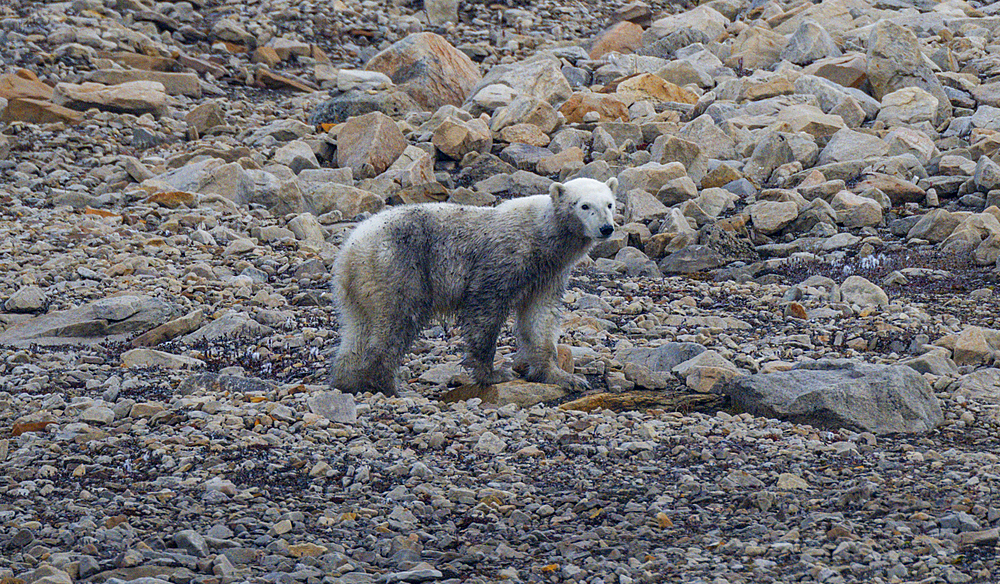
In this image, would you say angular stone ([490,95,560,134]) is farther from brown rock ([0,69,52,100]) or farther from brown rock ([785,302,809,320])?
brown rock ([0,69,52,100])

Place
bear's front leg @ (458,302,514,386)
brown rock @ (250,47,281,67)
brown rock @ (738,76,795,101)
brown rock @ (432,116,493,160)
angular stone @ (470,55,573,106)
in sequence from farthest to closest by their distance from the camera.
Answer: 1. brown rock @ (250,47,281,67)
2. angular stone @ (470,55,573,106)
3. brown rock @ (738,76,795,101)
4. brown rock @ (432,116,493,160)
5. bear's front leg @ (458,302,514,386)

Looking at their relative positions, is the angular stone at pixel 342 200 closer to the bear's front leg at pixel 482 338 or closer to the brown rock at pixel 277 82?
the bear's front leg at pixel 482 338

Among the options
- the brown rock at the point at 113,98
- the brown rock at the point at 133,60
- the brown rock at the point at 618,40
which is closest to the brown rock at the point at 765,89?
the brown rock at the point at 618,40

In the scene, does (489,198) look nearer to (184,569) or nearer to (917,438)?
(917,438)

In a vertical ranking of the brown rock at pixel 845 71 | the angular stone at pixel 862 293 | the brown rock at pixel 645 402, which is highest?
the brown rock at pixel 845 71

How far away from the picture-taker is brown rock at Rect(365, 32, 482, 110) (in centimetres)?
2097

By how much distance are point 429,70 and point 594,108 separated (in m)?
4.93

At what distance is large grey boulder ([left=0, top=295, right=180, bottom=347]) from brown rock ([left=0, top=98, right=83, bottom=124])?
9039 mm

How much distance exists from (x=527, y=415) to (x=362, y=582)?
2.76 m

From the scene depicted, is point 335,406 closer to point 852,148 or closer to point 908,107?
Result: point 852,148

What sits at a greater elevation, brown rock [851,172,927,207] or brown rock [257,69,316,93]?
brown rock [257,69,316,93]

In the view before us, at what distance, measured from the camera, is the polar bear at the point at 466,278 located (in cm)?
787

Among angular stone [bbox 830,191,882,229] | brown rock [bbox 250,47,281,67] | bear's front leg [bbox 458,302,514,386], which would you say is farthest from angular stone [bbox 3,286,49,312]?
brown rock [bbox 250,47,281,67]

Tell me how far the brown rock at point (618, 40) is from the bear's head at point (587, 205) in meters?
16.3
